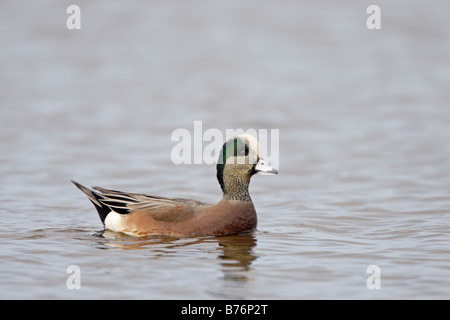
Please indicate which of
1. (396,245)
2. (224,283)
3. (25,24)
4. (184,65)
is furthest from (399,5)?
(224,283)

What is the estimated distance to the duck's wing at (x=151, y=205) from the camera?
9.34 metres

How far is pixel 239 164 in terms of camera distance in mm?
9508

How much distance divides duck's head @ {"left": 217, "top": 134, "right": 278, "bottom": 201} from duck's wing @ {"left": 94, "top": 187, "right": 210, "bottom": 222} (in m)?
0.44

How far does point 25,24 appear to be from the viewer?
23172 mm

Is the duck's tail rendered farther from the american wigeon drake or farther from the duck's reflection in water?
the duck's reflection in water

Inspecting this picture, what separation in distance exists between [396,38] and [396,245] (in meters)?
14.4
